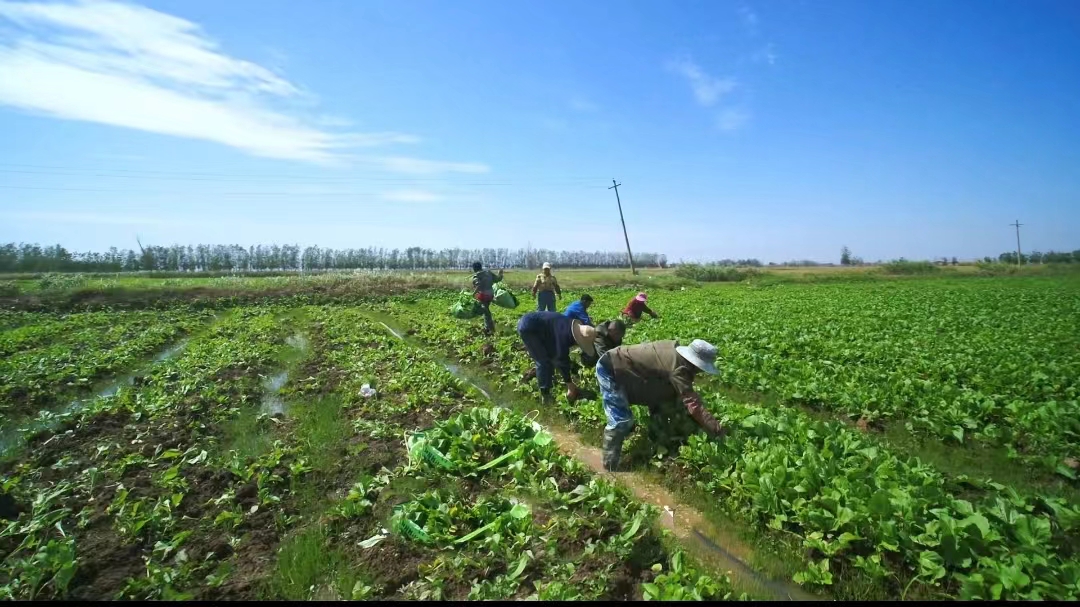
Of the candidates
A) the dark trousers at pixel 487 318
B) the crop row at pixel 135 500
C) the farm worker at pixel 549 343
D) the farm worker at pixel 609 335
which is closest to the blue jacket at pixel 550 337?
the farm worker at pixel 549 343

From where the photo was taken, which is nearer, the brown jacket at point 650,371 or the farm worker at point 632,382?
the brown jacket at point 650,371

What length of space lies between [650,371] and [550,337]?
238 cm

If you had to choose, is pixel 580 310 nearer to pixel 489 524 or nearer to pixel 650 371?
pixel 650 371

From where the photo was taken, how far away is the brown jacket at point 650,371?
5203mm

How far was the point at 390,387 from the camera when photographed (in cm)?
847

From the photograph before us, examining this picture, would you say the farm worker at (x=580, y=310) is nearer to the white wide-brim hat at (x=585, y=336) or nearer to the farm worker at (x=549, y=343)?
the farm worker at (x=549, y=343)

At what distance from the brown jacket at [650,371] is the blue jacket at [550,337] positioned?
5.62ft

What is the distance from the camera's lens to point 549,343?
7.64 meters

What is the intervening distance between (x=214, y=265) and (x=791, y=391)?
76.2 metres

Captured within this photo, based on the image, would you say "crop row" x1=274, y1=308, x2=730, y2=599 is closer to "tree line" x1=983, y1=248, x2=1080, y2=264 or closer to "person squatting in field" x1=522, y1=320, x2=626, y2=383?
"person squatting in field" x1=522, y1=320, x2=626, y2=383

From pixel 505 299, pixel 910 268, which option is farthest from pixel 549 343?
pixel 910 268

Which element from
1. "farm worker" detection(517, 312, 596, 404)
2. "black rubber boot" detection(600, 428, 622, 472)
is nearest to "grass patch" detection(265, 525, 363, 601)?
"black rubber boot" detection(600, 428, 622, 472)

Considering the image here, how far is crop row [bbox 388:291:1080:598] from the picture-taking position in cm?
322

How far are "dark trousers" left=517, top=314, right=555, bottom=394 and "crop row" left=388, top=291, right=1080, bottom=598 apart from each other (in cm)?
257
